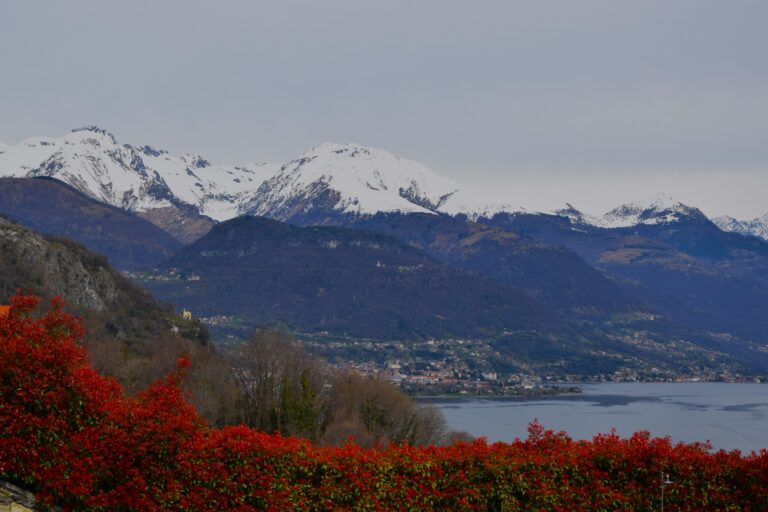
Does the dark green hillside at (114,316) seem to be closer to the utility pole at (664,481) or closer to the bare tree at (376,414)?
the bare tree at (376,414)

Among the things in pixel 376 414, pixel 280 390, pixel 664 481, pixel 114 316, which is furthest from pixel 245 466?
pixel 114 316

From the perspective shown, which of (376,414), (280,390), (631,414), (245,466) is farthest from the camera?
(631,414)

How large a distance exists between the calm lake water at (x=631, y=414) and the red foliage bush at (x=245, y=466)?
49.4 meters

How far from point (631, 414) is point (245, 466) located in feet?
337

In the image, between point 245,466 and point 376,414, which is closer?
point 245,466

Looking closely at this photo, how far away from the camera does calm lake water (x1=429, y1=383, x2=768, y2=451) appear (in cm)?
8775

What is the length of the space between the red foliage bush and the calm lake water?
49395 millimetres

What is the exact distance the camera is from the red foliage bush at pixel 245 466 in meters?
16.8

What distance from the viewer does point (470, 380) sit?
611 feet

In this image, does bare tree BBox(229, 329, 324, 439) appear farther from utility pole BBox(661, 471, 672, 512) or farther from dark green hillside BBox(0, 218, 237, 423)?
utility pole BBox(661, 471, 672, 512)

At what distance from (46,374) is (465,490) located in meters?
7.51

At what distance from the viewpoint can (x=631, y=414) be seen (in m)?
114

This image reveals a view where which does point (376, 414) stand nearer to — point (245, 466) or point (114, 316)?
point (245, 466)

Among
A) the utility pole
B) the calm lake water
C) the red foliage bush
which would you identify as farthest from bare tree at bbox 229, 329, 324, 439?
the utility pole
